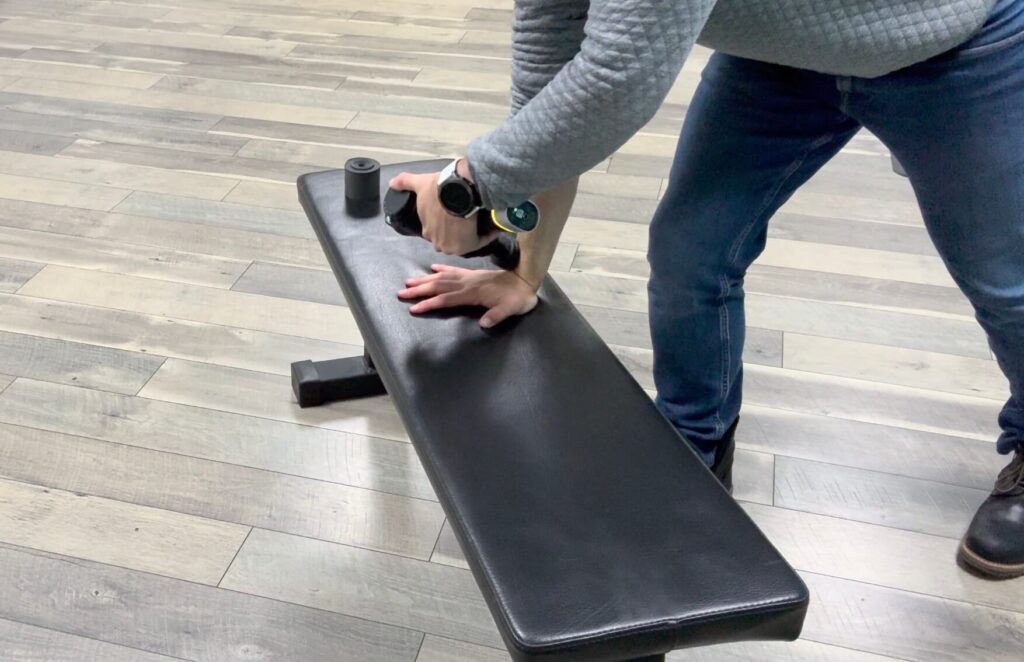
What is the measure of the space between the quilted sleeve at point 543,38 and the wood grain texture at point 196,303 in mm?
915

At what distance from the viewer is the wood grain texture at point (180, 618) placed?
1.29m

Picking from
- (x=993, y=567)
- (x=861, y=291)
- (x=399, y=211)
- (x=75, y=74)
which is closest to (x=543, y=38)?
(x=399, y=211)

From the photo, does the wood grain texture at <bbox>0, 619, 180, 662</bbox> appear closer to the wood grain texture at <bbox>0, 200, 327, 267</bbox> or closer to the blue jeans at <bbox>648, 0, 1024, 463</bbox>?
the blue jeans at <bbox>648, 0, 1024, 463</bbox>

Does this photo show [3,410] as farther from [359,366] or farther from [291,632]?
[291,632]

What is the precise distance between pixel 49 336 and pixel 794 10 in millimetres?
1468

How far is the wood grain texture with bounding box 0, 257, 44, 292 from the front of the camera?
1.99 m

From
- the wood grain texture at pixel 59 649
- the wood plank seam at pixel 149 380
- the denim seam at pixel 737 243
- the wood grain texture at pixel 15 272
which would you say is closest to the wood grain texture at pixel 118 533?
the wood grain texture at pixel 59 649

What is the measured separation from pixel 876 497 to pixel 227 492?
Answer: 982mm

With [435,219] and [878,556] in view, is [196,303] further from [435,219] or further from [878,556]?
[878,556]

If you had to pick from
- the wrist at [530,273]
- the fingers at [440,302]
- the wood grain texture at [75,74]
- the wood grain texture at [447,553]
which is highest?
the wrist at [530,273]

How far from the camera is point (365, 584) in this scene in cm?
139

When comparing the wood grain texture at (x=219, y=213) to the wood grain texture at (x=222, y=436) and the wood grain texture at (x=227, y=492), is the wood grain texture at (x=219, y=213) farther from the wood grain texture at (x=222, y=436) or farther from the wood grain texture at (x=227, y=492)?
the wood grain texture at (x=227, y=492)

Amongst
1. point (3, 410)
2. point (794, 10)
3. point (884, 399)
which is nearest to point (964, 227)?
point (794, 10)

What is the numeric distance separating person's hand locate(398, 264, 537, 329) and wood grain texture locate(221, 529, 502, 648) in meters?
0.39
